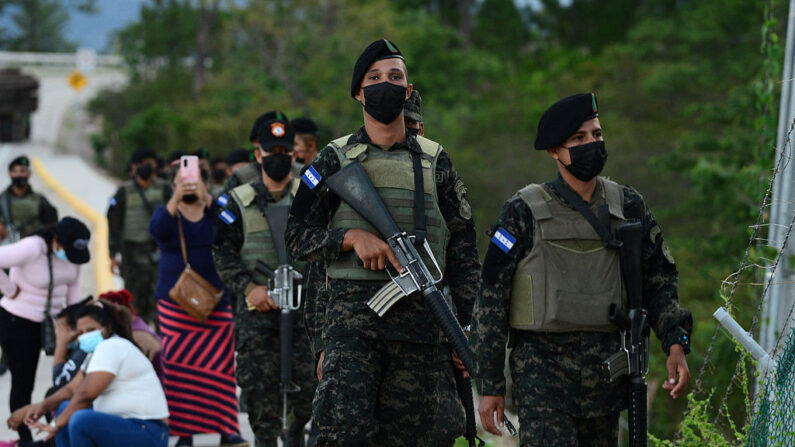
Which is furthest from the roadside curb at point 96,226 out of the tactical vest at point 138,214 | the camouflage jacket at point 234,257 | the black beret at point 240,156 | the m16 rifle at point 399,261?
the m16 rifle at point 399,261

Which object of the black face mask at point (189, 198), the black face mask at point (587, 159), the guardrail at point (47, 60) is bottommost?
the black face mask at point (587, 159)

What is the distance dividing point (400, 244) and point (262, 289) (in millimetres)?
2297

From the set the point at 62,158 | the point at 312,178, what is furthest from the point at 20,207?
the point at 62,158

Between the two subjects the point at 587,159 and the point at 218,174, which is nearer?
the point at 587,159

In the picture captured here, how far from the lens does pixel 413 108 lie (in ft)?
17.8

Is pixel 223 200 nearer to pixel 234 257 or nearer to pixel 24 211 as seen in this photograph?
pixel 234 257

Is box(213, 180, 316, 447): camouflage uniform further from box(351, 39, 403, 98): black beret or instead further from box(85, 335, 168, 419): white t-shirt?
box(351, 39, 403, 98): black beret

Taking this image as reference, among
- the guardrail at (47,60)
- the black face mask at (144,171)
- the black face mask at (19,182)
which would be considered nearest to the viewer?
the black face mask at (144,171)

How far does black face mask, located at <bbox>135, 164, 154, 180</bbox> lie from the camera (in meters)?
11.4

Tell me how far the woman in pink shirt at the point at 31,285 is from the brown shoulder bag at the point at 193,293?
771 millimetres

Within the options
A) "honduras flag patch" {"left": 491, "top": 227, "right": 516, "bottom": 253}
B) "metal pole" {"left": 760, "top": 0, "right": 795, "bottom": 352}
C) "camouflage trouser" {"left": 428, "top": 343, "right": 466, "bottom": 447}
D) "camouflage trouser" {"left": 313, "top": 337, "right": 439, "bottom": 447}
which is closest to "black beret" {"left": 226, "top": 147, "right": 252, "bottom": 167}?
"metal pole" {"left": 760, "top": 0, "right": 795, "bottom": 352}

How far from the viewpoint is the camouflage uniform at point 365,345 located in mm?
4508

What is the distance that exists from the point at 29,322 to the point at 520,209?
4.51 metres

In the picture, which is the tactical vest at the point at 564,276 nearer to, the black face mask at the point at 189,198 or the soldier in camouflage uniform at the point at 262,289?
the soldier in camouflage uniform at the point at 262,289
